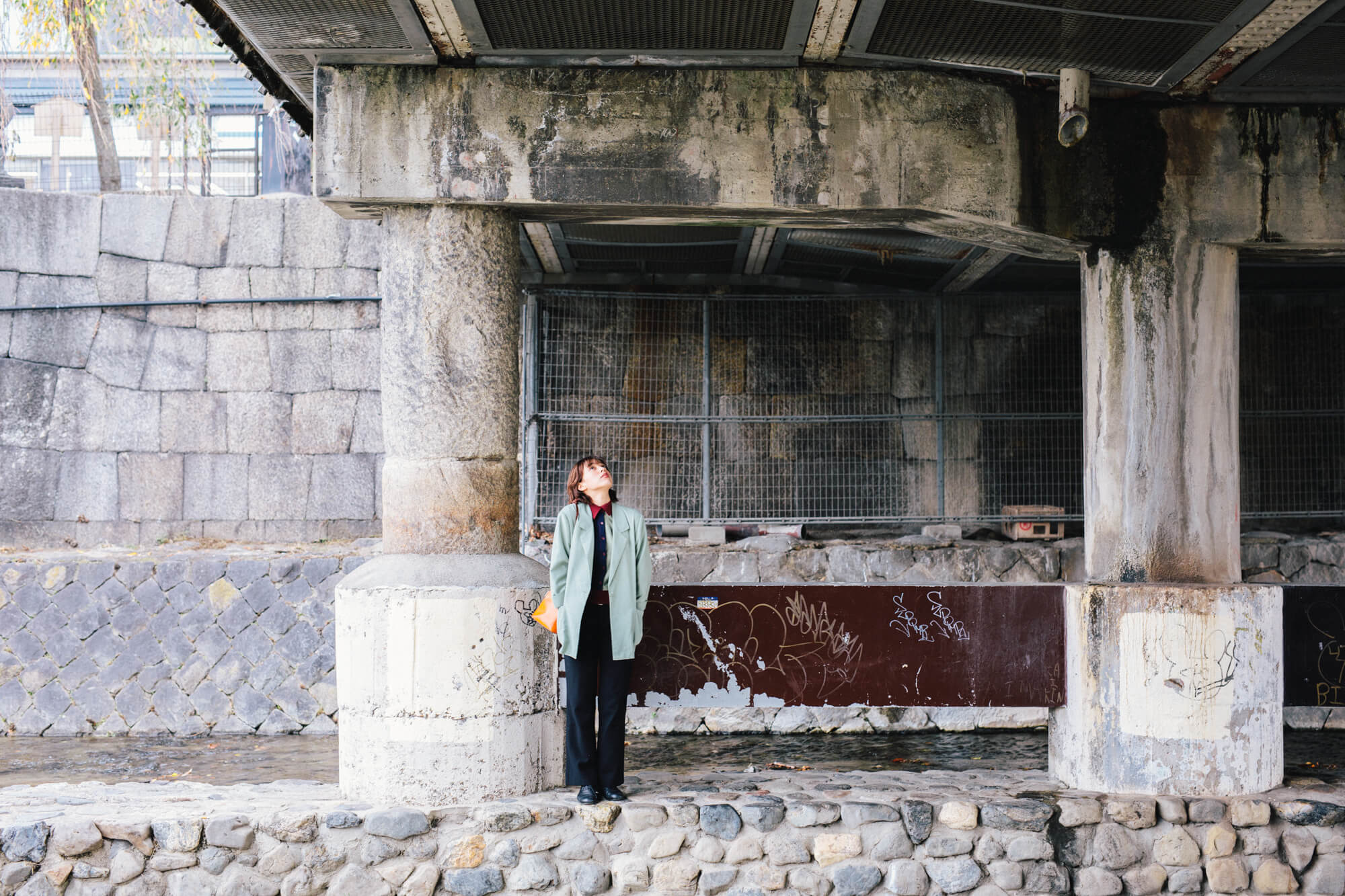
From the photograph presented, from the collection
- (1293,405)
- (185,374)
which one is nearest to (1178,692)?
(1293,405)

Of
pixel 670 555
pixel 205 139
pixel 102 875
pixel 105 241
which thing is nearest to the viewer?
pixel 102 875

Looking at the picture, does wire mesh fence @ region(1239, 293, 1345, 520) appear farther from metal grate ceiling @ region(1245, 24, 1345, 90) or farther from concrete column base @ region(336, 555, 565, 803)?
concrete column base @ region(336, 555, 565, 803)

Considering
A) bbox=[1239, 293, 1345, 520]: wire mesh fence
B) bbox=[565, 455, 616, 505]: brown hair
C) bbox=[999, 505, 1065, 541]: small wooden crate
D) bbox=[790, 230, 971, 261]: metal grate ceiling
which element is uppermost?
bbox=[790, 230, 971, 261]: metal grate ceiling

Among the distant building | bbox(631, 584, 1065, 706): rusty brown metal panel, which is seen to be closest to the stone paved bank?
bbox(631, 584, 1065, 706): rusty brown metal panel

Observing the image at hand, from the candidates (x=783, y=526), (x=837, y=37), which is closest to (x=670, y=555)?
(x=783, y=526)

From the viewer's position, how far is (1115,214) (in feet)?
20.9

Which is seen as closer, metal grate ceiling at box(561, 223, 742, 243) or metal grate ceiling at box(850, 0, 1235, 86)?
metal grate ceiling at box(850, 0, 1235, 86)

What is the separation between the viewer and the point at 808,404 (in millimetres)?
10961

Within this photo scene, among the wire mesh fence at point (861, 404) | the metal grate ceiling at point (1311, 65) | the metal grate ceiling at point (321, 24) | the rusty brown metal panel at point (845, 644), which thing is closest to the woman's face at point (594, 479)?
the rusty brown metal panel at point (845, 644)

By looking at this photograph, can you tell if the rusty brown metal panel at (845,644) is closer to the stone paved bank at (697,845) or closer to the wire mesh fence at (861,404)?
the stone paved bank at (697,845)

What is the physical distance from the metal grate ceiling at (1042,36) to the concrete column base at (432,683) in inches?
139

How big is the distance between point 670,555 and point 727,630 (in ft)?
10.2

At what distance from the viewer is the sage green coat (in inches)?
225

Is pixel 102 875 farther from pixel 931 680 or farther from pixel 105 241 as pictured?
pixel 105 241
